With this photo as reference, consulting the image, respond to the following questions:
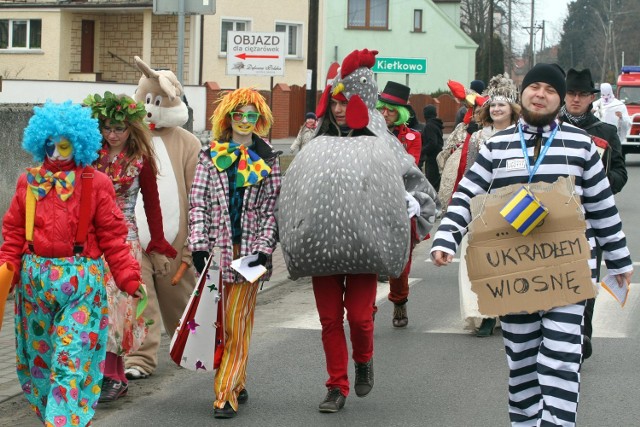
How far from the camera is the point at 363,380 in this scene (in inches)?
271

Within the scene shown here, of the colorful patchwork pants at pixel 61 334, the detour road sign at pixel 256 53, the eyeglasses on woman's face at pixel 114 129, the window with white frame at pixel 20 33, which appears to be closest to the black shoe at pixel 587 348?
the eyeglasses on woman's face at pixel 114 129

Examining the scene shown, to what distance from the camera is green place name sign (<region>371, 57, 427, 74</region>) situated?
25.9 meters

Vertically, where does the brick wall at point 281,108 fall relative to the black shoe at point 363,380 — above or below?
above

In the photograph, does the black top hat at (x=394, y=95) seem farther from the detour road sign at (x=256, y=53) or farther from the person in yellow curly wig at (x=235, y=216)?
the detour road sign at (x=256, y=53)

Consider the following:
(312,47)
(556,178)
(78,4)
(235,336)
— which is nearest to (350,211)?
(235,336)

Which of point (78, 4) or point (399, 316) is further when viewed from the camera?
point (78, 4)

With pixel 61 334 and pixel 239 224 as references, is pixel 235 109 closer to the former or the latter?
pixel 239 224

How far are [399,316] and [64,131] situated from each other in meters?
4.36

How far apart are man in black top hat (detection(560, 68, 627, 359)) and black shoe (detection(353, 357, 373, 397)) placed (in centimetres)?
153

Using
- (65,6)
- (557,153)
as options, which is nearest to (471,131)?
A: (557,153)

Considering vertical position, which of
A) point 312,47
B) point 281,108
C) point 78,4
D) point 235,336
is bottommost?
point 235,336

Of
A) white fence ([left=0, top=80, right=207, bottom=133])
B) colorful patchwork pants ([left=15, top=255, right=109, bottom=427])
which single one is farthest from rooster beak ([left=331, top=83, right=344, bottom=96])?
white fence ([left=0, top=80, right=207, bottom=133])

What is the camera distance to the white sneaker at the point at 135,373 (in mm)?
7625

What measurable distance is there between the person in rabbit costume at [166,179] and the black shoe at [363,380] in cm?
139
